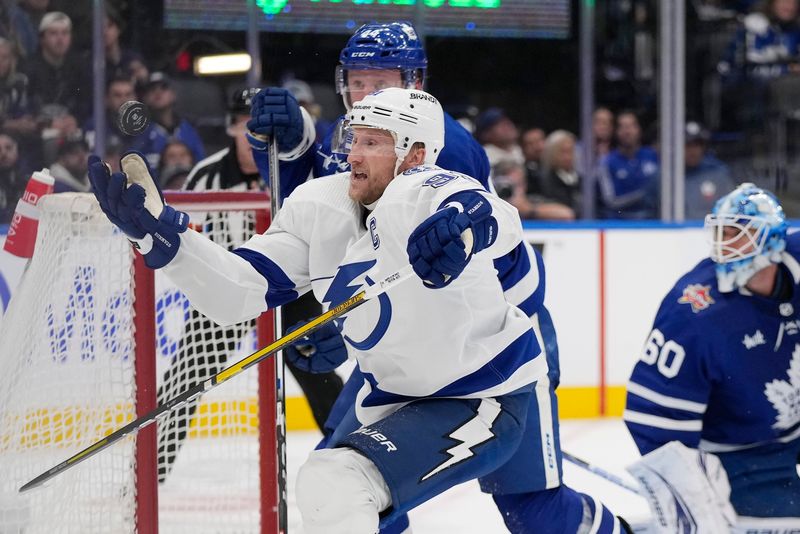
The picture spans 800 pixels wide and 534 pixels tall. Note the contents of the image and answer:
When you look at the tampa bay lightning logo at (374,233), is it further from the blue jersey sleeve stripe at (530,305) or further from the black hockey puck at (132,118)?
the blue jersey sleeve stripe at (530,305)

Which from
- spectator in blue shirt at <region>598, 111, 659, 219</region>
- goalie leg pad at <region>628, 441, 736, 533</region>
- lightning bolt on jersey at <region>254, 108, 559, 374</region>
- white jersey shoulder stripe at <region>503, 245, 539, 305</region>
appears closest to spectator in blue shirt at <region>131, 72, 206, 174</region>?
spectator in blue shirt at <region>598, 111, 659, 219</region>

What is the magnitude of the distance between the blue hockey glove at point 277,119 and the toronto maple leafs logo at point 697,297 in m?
0.89

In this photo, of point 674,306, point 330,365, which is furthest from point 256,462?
point 674,306

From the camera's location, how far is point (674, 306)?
2.87 m

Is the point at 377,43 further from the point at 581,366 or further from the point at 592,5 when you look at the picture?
the point at 592,5

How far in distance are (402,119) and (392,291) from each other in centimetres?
28

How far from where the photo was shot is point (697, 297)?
286 cm

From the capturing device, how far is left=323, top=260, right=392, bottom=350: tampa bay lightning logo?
2.15 metres

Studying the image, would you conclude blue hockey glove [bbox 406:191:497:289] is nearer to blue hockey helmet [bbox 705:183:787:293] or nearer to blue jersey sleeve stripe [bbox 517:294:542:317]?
blue jersey sleeve stripe [bbox 517:294:542:317]

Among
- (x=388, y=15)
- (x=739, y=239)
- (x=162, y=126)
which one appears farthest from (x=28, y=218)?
(x=388, y=15)

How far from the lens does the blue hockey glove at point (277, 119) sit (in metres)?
2.76

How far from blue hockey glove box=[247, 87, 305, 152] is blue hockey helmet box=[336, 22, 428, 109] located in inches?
4.8

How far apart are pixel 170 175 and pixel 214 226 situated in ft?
6.78

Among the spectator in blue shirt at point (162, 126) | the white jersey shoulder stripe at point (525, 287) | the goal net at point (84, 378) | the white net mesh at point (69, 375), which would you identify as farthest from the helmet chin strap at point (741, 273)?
the spectator in blue shirt at point (162, 126)
